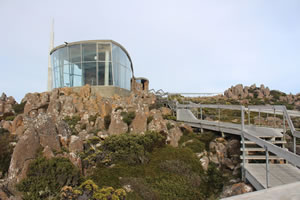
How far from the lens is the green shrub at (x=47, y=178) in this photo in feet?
22.0

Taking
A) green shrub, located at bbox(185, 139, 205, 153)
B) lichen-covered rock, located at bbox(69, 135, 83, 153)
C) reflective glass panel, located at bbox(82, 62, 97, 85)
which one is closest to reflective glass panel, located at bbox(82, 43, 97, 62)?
reflective glass panel, located at bbox(82, 62, 97, 85)

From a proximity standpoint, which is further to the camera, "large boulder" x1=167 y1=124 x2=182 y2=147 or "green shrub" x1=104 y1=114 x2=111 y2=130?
"green shrub" x1=104 y1=114 x2=111 y2=130

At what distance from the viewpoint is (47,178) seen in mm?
7176

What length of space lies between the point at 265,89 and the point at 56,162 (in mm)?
49761

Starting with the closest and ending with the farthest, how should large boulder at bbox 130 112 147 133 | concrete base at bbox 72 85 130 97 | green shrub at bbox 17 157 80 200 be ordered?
green shrub at bbox 17 157 80 200
large boulder at bbox 130 112 147 133
concrete base at bbox 72 85 130 97

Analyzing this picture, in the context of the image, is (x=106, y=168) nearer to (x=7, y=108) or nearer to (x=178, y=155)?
(x=178, y=155)

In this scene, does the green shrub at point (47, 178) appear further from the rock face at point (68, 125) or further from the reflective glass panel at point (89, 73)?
the reflective glass panel at point (89, 73)

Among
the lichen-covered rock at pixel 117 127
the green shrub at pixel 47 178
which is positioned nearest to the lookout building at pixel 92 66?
the lichen-covered rock at pixel 117 127

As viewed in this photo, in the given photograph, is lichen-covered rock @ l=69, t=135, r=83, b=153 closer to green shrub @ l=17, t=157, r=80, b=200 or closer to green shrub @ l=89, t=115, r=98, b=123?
green shrub @ l=17, t=157, r=80, b=200

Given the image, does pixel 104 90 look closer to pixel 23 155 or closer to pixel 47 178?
pixel 23 155

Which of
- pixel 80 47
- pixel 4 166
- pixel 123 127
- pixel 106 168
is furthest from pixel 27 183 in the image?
pixel 80 47

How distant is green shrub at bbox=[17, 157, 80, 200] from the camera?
6719 millimetres

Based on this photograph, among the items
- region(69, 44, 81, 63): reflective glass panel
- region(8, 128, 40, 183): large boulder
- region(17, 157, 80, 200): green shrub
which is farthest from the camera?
region(69, 44, 81, 63): reflective glass panel

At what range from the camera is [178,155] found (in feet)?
34.9
